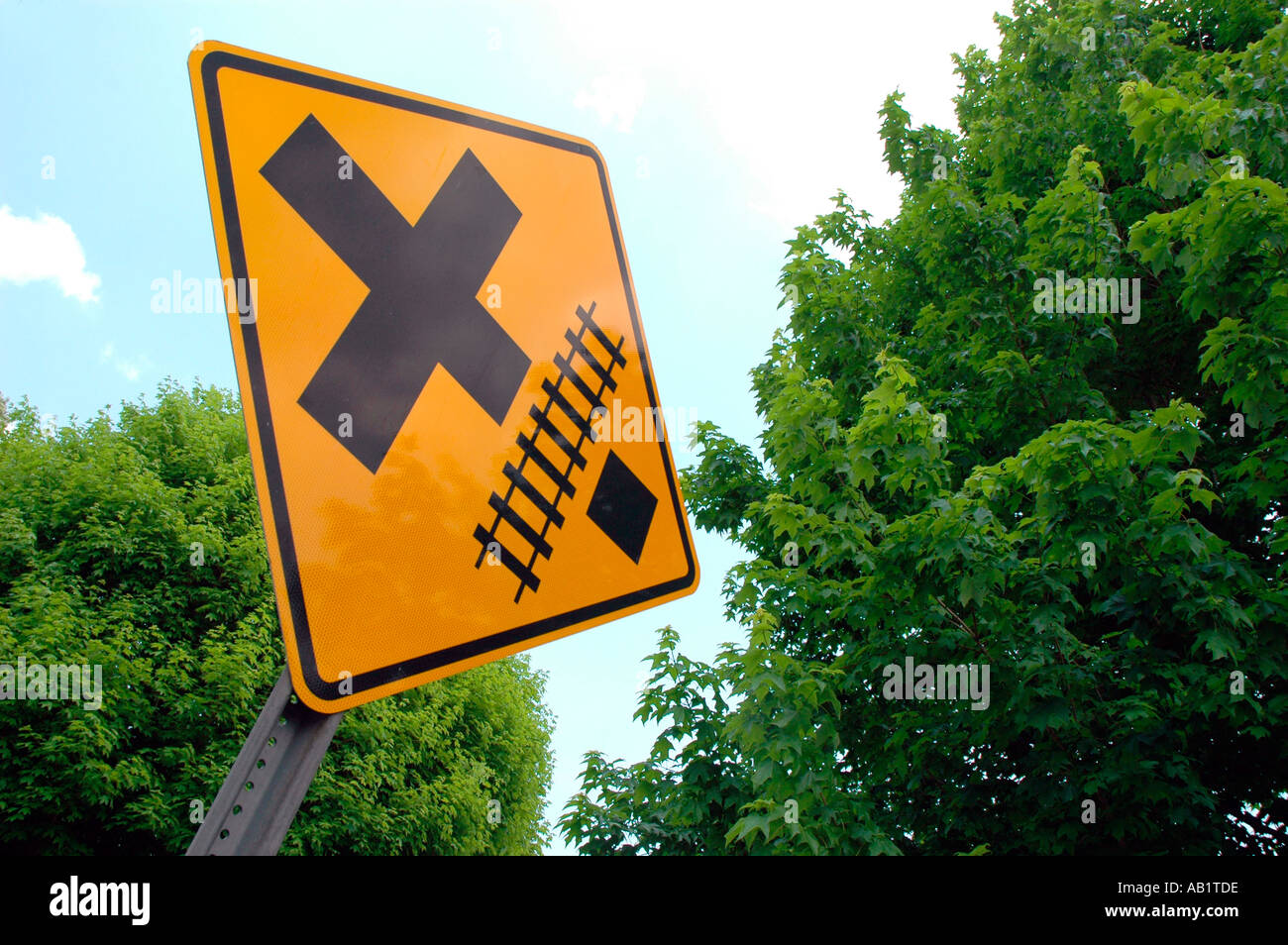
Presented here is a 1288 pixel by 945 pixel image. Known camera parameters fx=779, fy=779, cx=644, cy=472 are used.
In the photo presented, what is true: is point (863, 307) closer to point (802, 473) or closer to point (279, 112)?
point (802, 473)

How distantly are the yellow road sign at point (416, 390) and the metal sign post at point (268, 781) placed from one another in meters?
0.05

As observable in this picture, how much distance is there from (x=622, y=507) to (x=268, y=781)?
1.06 m

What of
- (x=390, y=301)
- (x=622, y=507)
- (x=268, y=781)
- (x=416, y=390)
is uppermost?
(x=390, y=301)

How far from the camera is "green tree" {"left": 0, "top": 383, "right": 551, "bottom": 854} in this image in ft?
42.2

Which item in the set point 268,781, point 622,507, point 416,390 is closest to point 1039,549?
point 622,507

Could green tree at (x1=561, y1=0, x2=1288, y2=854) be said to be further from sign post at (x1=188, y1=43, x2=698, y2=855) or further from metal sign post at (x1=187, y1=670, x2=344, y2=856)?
metal sign post at (x1=187, y1=670, x2=344, y2=856)

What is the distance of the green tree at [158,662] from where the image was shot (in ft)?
42.2

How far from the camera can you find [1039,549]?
5883 mm

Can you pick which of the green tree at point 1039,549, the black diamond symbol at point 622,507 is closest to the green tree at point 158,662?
the green tree at point 1039,549

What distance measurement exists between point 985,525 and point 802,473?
1505 mm

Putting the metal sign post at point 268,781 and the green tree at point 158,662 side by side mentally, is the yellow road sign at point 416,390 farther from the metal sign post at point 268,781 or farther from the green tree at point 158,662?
the green tree at point 158,662

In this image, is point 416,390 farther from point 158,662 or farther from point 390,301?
point 158,662

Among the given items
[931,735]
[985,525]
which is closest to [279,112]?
[985,525]

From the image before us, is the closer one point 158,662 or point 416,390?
point 416,390
